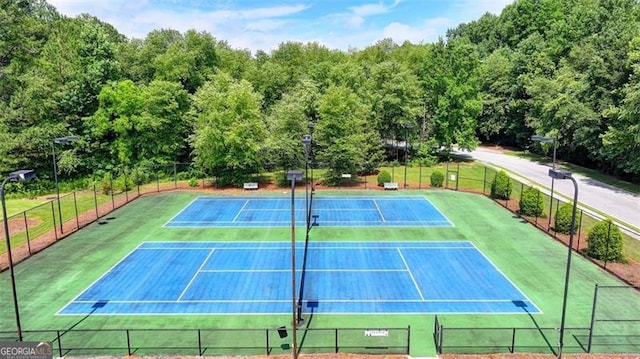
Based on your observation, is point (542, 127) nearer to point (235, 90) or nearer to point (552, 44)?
point (552, 44)

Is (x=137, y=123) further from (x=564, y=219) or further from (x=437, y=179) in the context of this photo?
(x=564, y=219)

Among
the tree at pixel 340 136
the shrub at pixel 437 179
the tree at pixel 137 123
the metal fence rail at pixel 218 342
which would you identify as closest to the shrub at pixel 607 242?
the metal fence rail at pixel 218 342

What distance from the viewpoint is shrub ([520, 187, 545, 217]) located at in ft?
94.6

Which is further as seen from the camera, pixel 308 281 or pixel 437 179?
pixel 437 179

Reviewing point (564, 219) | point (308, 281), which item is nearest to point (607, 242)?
point (564, 219)

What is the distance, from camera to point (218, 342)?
14.9m

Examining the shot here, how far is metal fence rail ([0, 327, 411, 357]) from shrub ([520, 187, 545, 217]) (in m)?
17.8

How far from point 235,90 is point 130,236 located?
54.6ft

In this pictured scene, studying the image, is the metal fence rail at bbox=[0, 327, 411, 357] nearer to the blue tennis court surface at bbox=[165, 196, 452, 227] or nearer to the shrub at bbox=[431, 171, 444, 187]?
the blue tennis court surface at bbox=[165, 196, 452, 227]

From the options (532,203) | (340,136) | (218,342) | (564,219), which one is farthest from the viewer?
(340,136)

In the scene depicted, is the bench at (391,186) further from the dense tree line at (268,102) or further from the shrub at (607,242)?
the shrub at (607,242)

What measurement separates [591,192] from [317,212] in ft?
74.4

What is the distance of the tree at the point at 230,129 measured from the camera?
3681cm

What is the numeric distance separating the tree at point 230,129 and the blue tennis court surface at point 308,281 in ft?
44.6
